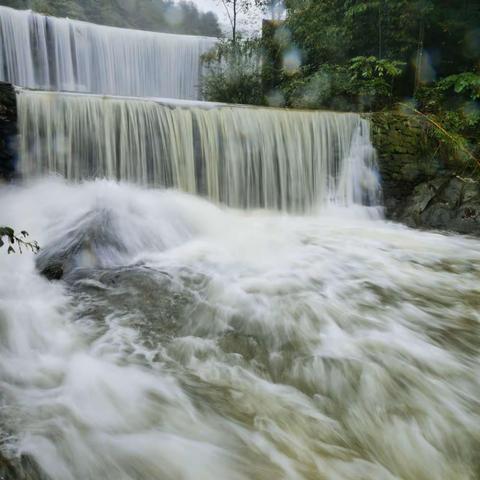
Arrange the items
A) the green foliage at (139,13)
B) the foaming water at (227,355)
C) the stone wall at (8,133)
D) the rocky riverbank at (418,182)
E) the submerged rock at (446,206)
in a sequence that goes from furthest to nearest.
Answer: the green foliage at (139,13) → the rocky riverbank at (418,182) → the submerged rock at (446,206) → the stone wall at (8,133) → the foaming water at (227,355)

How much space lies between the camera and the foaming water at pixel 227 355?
6.82 ft

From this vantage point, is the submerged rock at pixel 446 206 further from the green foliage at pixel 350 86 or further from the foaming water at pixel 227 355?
the green foliage at pixel 350 86

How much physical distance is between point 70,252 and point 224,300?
1.67 metres

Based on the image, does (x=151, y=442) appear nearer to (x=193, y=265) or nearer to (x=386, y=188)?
(x=193, y=265)

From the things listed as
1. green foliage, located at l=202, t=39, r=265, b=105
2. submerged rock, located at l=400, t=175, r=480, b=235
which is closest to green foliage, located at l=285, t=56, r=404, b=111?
green foliage, located at l=202, t=39, r=265, b=105

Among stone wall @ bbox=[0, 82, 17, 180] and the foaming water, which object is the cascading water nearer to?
the foaming water

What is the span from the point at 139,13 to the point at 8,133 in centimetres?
3234

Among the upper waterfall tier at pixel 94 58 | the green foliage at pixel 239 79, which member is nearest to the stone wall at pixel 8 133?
the green foliage at pixel 239 79

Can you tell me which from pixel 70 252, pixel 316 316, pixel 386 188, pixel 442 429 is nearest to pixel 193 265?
pixel 70 252

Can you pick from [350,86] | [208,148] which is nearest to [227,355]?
[208,148]

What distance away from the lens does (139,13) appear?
111ft

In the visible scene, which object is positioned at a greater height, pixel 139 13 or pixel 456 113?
pixel 139 13

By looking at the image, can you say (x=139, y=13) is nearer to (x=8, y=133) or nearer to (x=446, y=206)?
(x=8, y=133)

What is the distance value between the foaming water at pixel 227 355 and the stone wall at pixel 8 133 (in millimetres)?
681
